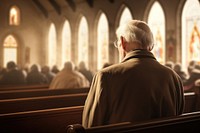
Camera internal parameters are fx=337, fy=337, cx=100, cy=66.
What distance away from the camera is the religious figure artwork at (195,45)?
10930mm

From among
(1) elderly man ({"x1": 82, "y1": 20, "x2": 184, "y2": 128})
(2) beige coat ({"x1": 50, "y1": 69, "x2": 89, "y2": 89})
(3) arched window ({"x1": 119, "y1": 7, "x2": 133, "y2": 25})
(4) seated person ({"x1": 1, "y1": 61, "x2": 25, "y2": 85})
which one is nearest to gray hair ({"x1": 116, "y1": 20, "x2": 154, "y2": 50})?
(1) elderly man ({"x1": 82, "y1": 20, "x2": 184, "y2": 128})

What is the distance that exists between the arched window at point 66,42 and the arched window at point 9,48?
3255mm

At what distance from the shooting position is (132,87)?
230 cm

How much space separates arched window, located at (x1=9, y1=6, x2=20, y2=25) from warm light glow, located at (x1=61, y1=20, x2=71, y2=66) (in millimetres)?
3251

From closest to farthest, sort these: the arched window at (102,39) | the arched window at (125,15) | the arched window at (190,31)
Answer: the arched window at (190,31), the arched window at (125,15), the arched window at (102,39)

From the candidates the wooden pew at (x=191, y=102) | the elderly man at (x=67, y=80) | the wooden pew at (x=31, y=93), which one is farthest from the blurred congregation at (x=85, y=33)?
the wooden pew at (x=191, y=102)

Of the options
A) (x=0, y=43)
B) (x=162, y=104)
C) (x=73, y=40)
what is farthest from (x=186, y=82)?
(x=0, y=43)

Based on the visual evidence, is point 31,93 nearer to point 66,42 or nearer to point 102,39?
point 102,39

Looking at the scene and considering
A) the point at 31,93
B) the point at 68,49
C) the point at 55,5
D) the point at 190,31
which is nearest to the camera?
the point at 31,93

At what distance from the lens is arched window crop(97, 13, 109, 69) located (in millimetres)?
15484

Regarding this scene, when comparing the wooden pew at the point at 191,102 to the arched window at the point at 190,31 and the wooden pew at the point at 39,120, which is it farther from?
the arched window at the point at 190,31

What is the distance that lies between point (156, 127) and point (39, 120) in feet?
4.85

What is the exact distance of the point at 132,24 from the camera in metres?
2.44

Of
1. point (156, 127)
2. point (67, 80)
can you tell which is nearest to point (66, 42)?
point (67, 80)
